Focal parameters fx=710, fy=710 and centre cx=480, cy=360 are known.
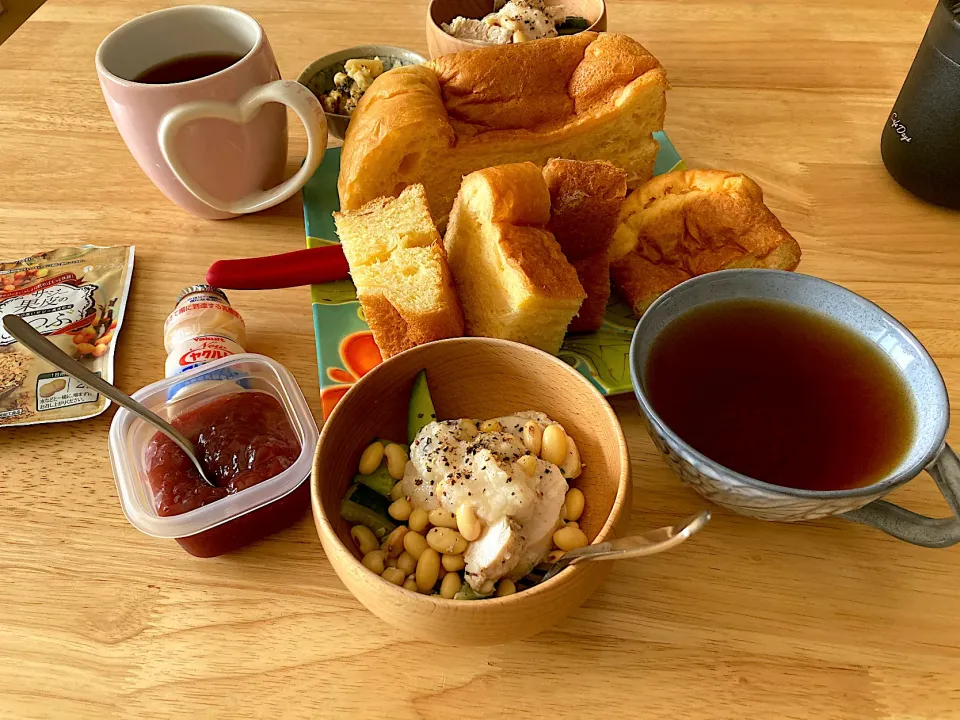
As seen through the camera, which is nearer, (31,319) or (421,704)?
(421,704)

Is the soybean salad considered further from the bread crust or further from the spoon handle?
the bread crust

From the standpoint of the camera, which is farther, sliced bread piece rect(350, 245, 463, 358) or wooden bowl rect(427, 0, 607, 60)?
wooden bowl rect(427, 0, 607, 60)

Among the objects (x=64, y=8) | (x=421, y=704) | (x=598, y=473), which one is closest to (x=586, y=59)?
(x=598, y=473)

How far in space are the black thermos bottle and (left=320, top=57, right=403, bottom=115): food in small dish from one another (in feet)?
2.97

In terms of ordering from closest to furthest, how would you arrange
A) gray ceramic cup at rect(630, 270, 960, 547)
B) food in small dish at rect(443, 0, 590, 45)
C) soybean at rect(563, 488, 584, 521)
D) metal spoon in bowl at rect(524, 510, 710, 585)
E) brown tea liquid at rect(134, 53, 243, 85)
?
1. metal spoon in bowl at rect(524, 510, 710, 585)
2. gray ceramic cup at rect(630, 270, 960, 547)
3. soybean at rect(563, 488, 584, 521)
4. brown tea liquid at rect(134, 53, 243, 85)
5. food in small dish at rect(443, 0, 590, 45)

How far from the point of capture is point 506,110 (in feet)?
3.77

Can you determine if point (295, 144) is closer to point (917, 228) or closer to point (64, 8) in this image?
point (64, 8)

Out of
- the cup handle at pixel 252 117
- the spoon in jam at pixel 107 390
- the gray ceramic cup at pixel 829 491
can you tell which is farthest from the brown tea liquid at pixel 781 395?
the cup handle at pixel 252 117

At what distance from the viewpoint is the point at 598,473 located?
2.60ft

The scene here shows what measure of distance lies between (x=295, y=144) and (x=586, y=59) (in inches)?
22.9

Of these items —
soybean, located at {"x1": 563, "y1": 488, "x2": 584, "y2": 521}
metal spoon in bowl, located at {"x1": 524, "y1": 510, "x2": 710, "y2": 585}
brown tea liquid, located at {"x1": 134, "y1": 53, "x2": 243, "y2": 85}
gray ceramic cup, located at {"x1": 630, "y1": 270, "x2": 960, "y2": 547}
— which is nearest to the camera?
metal spoon in bowl, located at {"x1": 524, "y1": 510, "x2": 710, "y2": 585}

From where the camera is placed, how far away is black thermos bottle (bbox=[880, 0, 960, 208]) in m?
1.09

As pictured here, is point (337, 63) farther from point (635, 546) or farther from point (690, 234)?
point (635, 546)

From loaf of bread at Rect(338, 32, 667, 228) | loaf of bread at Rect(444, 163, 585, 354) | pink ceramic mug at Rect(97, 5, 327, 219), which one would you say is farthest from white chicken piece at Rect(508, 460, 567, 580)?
pink ceramic mug at Rect(97, 5, 327, 219)
